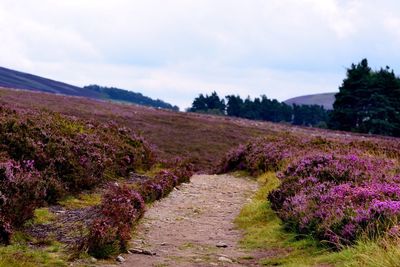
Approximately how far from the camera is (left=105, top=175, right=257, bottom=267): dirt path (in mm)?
9641

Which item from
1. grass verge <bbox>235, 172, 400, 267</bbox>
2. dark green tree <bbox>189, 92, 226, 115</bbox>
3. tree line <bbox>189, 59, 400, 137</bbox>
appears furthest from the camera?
dark green tree <bbox>189, 92, 226, 115</bbox>

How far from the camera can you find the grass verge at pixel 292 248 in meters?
7.68

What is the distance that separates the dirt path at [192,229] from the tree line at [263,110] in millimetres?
103379

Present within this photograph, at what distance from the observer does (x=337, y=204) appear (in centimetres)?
1074

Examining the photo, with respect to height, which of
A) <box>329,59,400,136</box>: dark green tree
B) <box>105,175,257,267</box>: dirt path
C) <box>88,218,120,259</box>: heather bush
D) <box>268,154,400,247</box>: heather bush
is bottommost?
<box>105,175,257,267</box>: dirt path

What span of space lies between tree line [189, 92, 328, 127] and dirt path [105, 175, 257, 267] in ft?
339

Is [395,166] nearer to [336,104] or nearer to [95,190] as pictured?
[95,190]

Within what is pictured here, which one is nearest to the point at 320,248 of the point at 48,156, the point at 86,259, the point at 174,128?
the point at 86,259

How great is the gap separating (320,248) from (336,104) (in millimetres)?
68909

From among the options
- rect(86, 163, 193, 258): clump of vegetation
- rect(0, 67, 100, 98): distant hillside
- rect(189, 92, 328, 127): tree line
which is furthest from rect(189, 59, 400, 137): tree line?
rect(0, 67, 100, 98): distant hillside

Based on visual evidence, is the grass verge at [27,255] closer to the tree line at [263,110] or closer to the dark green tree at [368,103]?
the dark green tree at [368,103]

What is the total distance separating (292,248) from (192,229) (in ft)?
9.93

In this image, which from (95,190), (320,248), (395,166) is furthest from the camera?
(95,190)

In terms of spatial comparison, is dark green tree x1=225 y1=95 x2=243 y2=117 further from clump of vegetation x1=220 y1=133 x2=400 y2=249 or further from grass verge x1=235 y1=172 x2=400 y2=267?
grass verge x1=235 y1=172 x2=400 y2=267
